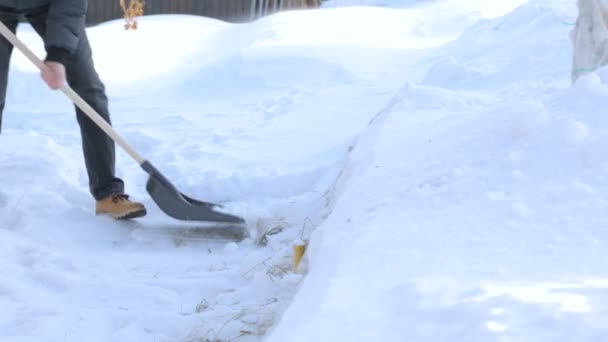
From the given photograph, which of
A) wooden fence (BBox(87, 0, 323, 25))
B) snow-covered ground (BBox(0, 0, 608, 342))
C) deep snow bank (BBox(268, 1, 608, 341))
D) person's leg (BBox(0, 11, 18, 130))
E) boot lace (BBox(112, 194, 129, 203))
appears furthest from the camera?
wooden fence (BBox(87, 0, 323, 25))

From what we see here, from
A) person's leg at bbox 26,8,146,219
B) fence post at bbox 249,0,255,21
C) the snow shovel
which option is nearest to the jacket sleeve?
person's leg at bbox 26,8,146,219

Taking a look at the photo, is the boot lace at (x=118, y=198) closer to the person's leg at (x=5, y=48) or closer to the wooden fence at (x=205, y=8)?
the person's leg at (x=5, y=48)

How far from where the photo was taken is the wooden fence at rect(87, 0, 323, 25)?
40.3 feet

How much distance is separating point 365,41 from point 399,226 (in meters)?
5.80

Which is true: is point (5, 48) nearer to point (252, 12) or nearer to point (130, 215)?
point (130, 215)

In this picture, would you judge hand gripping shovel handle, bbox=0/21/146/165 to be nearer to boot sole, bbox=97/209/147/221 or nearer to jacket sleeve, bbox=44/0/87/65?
jacket sleeve, bbox=44/0/87/65

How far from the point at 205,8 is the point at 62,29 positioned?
9.75m

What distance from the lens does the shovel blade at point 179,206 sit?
11.6 ft

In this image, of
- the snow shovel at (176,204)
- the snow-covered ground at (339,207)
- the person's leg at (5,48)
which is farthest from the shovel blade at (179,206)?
the person's leg at (5,48)

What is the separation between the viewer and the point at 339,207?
2619mm

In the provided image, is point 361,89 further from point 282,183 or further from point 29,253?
point 29,253

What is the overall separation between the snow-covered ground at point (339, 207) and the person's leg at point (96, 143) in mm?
87

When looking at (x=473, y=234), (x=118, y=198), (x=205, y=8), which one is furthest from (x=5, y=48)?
(x=205, y=8)

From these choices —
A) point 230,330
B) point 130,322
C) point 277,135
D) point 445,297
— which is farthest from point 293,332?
point 277,135
